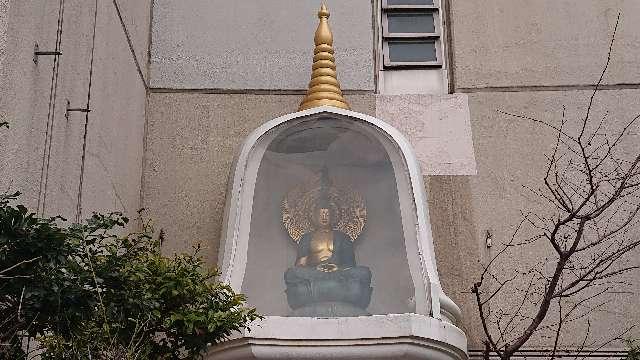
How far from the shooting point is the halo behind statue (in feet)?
24.8

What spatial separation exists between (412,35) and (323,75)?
1447mm

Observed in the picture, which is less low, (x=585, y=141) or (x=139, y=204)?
(x=585, y=141)

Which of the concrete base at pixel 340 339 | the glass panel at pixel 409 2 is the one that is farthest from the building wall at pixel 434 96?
the concrete base at pixel 340 339

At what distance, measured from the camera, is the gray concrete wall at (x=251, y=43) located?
8.79 meters

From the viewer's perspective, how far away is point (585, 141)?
8.49 meters

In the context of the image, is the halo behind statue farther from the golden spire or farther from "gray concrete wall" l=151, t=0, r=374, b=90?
"gray concrete wall" l=151, t=0, r=374, b=90

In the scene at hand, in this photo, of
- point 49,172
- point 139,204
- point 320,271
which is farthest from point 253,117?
point 49,172

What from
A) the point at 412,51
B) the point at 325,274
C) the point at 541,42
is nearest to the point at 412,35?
the point at 412,51

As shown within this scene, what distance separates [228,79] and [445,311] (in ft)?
10.9

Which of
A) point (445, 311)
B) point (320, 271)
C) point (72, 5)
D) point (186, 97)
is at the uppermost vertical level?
Result: point (186, 97)

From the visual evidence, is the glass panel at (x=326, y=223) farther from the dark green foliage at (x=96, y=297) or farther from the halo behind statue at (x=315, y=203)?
the dark green foliage at (x=96, y=297)

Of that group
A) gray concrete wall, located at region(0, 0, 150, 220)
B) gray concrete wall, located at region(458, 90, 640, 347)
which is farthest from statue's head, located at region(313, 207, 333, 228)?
gray concrete wall, located at region(0, 0, 150, 220)

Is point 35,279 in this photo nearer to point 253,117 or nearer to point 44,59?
point 44,59

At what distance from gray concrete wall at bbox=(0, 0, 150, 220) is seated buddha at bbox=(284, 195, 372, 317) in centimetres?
154
